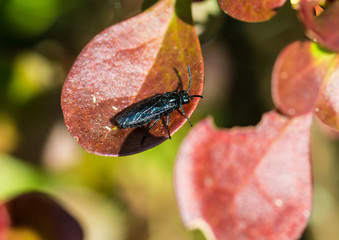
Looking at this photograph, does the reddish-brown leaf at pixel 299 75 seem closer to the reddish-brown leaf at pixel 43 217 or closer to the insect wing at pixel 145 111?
the insect wing at pixel 145 111

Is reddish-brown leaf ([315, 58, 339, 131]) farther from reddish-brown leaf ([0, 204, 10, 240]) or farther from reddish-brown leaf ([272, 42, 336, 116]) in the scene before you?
reddish-brown leaf ([0, 204, 10, 240])

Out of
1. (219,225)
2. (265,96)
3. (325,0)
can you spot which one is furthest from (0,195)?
(325,0)

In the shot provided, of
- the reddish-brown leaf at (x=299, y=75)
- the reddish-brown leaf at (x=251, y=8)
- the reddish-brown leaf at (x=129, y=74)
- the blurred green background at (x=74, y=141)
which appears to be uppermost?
the reddish-brown leaf at (x=251, y=8)

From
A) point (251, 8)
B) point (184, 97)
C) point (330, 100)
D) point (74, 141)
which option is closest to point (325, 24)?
point (251, 8)

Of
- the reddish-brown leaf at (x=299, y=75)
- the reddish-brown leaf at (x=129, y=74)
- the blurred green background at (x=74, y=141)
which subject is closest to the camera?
the reddish-brown leaf at (x=129, y=74)

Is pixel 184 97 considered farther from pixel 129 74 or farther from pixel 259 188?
pixel 259 188

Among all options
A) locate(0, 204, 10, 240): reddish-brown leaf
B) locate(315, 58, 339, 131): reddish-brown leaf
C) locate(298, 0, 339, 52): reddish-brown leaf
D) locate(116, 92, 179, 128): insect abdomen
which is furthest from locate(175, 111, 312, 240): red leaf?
locate(0, 204, 10, 240): reddish-brown leaf

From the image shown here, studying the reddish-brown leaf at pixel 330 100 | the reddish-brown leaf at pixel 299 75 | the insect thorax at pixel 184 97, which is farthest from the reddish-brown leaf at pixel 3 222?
the reddish-brown leaf at pixel 330 100

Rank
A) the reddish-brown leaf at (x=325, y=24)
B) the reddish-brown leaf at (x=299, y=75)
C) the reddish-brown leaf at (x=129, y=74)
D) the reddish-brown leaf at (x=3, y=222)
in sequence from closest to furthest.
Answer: the reddish-brown leaf at (x=325, y=24) < the reddish-brown leaf at (x=129, y=74) < the reddish-brown leaf at (x=299, y=75) < the reddish-brown leaf at (x=3, y=222)
